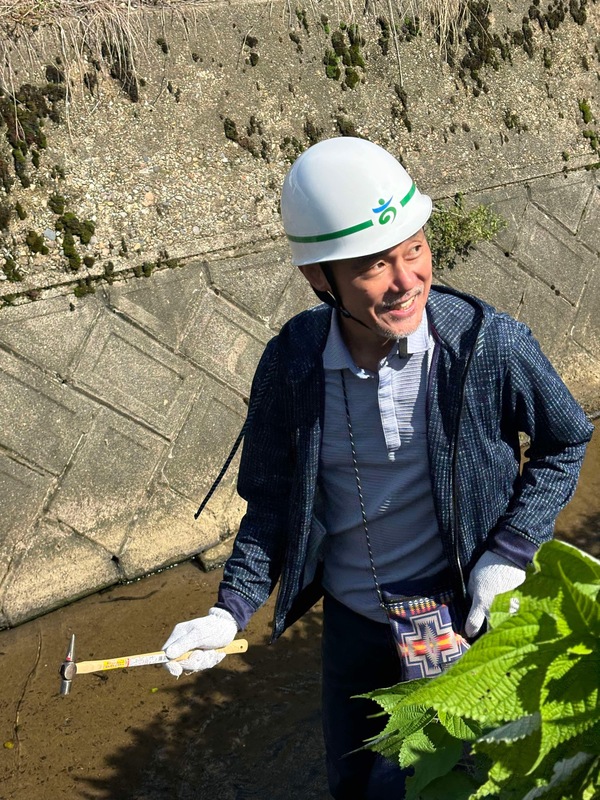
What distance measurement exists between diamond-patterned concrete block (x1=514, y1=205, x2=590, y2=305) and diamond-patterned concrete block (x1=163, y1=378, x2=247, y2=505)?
1.91m

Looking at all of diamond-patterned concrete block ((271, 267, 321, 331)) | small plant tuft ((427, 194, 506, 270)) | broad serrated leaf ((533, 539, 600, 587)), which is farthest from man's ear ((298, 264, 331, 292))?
small plant tuft ((427, 194, 506, 270))

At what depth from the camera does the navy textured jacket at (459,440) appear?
219 centimetres

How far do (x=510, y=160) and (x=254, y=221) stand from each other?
1640 mm

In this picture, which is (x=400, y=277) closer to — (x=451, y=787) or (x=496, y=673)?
(x=451, y=787)

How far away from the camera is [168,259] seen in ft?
14.8

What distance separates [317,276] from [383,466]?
47 centimetres

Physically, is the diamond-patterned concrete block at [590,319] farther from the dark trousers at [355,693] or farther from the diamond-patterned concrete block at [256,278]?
the dark trousers at [355,693]

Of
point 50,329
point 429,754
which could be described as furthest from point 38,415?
point 429,754

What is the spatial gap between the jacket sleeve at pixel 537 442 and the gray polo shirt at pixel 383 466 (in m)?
0.20

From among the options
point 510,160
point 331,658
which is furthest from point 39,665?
point 510,160

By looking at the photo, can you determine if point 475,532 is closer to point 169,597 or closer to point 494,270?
point 169,597

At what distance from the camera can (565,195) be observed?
223 inches

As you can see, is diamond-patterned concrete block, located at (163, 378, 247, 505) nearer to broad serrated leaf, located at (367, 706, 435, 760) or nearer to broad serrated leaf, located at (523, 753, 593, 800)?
broad serrated leaf, located at (367, 706, 435, 760)

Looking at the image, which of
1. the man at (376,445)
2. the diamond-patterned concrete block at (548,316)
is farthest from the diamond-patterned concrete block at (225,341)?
the man at (376,445)
